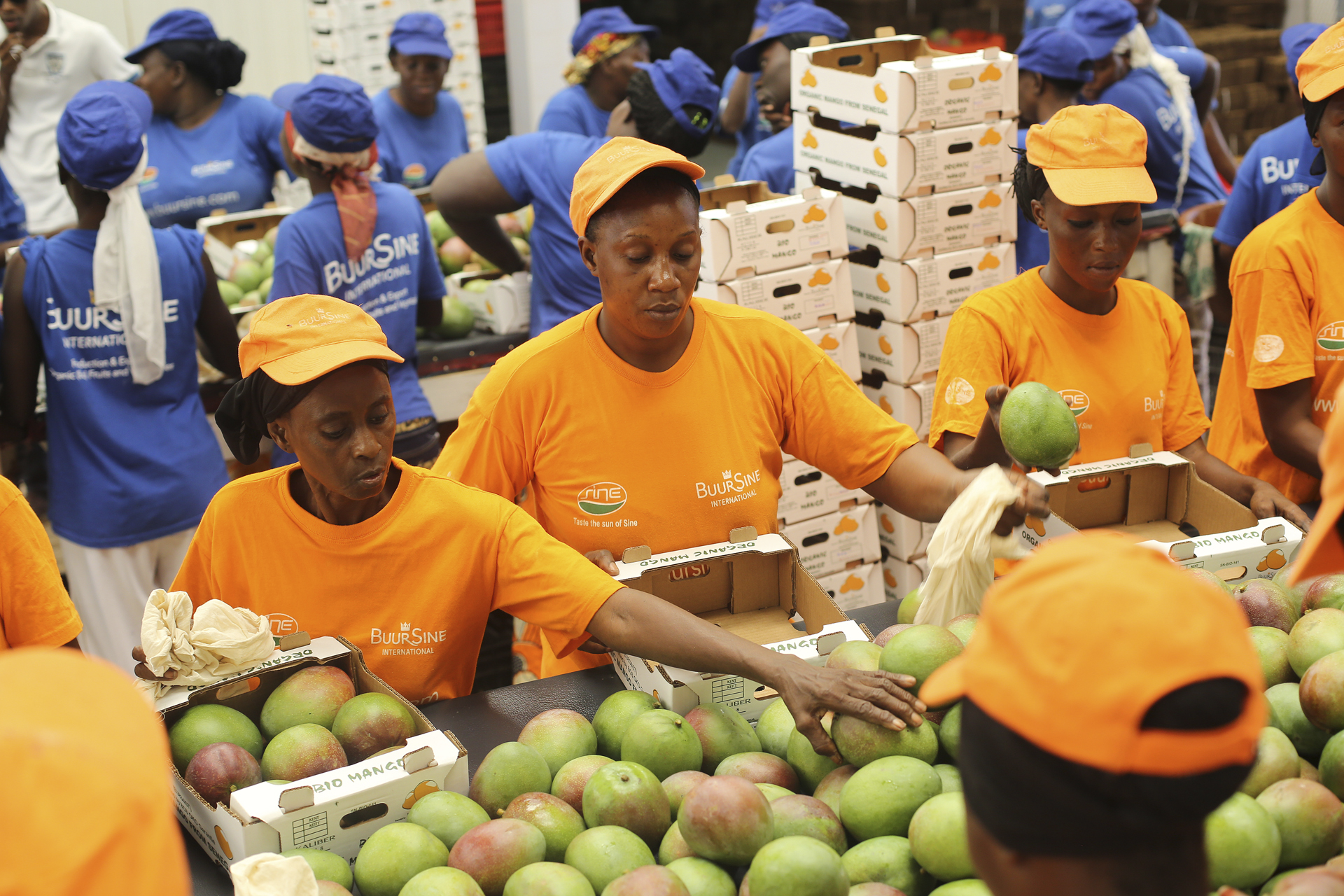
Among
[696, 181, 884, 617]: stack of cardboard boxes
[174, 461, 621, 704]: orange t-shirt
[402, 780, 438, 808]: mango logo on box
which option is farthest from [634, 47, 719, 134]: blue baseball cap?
[402, 780, 438, 808]: mango logo on box

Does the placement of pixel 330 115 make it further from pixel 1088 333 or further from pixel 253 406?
pixel 1088 333

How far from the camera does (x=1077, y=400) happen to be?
3078 millimetres

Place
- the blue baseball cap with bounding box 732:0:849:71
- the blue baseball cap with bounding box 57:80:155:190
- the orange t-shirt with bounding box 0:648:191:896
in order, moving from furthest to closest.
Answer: the blue baseball cap with bounding box 732:0:849:71, the blue baseball cap with bounding box 57:80:155:190, the orange t-shirt with bounding box 0:648:191:896

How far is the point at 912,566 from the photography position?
474 centimetres

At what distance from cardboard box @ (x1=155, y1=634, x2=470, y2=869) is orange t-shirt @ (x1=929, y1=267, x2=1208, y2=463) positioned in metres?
1.64

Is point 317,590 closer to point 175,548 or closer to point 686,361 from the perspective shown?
point 686,361

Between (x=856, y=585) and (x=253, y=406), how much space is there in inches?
107

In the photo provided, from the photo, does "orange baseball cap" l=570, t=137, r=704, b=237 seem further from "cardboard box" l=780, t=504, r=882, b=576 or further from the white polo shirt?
the white polo shirt

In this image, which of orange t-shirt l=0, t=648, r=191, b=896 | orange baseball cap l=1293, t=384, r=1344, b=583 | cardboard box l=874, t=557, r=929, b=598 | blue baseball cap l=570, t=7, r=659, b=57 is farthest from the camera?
blue baseball cap l=570, t=7, r=659, b=57

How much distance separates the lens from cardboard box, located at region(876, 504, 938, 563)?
4645mm

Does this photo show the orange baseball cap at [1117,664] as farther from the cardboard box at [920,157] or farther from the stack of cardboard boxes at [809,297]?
the cardboard box at [920,157]

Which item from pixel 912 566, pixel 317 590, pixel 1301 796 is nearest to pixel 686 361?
pixel 317 590

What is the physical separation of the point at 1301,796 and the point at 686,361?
1512 millimetres

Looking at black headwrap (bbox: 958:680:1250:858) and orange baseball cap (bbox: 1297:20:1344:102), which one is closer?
black headwrap (bbox: 958:680:1250:858)
